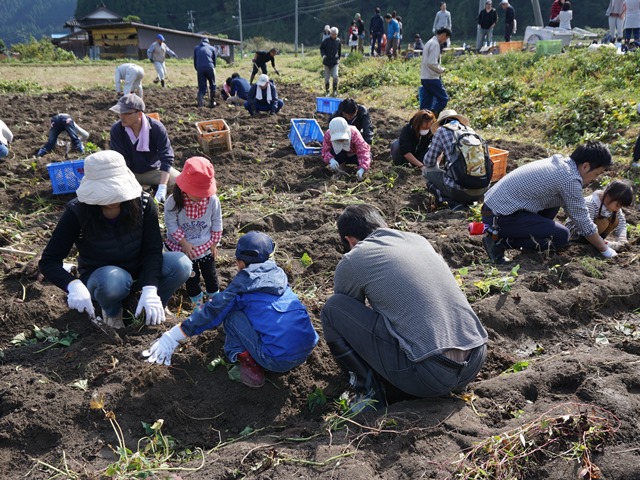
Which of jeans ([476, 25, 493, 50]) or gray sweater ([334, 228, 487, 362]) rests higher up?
jeans ([476, 25, 493, 50])

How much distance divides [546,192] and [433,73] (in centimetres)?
532

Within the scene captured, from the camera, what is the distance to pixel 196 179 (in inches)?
150

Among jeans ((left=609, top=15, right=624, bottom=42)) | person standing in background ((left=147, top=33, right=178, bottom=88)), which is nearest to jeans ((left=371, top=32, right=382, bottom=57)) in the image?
jeans ((left=609, top=15, right=624, bottom=42))

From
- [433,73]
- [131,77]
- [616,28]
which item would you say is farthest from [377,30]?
[433,73]

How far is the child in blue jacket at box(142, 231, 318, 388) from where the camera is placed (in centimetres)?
308

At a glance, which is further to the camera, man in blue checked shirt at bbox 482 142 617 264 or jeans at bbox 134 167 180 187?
jeans at bbox 134 167 180 187

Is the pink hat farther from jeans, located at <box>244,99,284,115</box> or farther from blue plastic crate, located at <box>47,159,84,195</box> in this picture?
jeans, located at <box>244,99,284,115</box>

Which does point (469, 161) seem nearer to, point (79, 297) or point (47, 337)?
point (79, 297)

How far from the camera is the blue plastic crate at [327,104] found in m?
11.2

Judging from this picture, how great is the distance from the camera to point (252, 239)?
3160mm

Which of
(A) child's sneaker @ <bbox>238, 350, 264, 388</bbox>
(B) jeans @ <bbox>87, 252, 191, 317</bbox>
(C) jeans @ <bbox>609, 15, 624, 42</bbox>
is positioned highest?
(C) jeans @ <bbox>609, 15, 624, 42</bbox>

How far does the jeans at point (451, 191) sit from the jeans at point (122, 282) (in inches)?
130

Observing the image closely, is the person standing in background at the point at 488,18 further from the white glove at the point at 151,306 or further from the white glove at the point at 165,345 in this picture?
the white glove at the point at 165,345

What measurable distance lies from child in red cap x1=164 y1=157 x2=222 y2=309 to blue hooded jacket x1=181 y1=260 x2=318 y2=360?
0.95m
